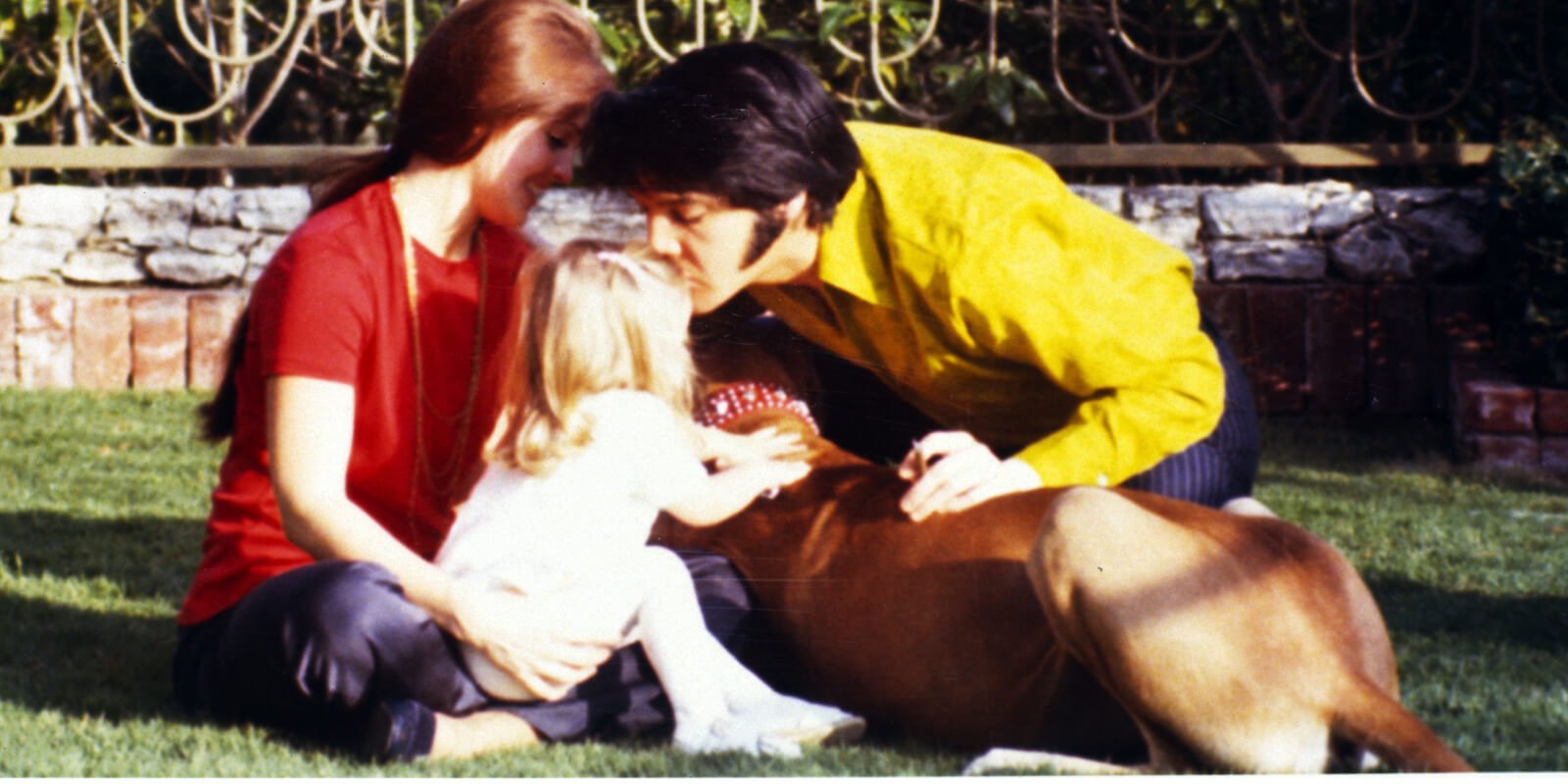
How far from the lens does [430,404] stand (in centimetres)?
302

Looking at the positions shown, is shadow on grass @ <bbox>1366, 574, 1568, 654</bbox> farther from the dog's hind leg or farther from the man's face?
the man's face

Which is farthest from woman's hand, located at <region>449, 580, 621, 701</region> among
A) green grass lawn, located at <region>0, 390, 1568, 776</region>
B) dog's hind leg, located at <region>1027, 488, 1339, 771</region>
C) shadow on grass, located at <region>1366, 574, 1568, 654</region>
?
shadow on grass, located at <region>1366, 574, 1568, 654</region>

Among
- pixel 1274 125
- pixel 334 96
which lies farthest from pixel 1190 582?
pixel 334 96

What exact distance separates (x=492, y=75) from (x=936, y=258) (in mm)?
788

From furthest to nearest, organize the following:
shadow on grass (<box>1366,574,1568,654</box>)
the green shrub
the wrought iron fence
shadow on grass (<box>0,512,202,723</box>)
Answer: the wrought iron fence → the green shrub → shadow on grass (<box>1366,574,1568,654</box>) → shadow on grass (<box>0,512,202,723</box>)

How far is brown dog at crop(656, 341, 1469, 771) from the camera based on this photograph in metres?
2.40

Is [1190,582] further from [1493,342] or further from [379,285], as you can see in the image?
[1493,342]

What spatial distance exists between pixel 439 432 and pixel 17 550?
159 centimetres

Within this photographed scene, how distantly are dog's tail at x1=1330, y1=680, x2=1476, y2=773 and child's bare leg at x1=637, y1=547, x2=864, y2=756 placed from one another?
2.53 ft

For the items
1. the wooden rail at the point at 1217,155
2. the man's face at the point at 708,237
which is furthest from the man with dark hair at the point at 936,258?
the wooden rail at the point at 1217,155

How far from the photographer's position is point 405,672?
2.71 meters

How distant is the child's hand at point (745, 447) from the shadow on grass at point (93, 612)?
1.02 metres

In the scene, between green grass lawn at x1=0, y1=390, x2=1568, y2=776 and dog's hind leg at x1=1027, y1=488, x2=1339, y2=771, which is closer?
dog's hind leg at x1=1027, y1=488, x2=1339, y2=771

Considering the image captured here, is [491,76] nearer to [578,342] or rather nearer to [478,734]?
[578,342]
